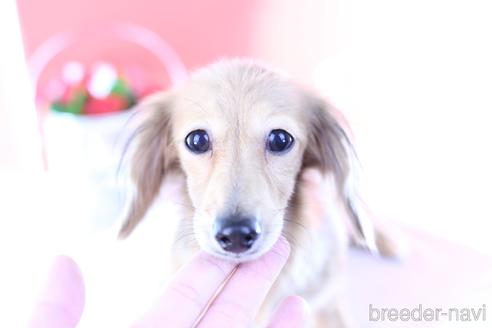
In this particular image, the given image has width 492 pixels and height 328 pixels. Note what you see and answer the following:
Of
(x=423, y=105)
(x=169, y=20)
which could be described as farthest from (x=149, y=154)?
(x=169, y=20)

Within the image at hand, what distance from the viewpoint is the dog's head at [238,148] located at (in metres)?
1.00

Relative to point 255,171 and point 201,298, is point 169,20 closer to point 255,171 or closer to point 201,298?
point 255,171

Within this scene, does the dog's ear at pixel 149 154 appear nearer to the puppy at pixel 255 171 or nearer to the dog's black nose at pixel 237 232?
the puppy at pixel 255 171

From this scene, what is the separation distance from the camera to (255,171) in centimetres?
109

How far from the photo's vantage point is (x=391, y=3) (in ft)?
7.09

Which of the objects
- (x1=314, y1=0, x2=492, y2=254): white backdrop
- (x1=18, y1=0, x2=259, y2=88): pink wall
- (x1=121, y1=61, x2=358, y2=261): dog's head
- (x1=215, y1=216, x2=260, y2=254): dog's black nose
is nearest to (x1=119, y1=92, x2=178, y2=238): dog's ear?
(x1=121, y1=61, x2=358, y2=261): dog's head

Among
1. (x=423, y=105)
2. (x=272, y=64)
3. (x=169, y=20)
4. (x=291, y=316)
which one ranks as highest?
(x=169, y=20)

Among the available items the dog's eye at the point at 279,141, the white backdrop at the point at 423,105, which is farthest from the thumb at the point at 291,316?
the white backdrop at the point at 423,105

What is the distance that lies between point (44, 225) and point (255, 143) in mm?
1099

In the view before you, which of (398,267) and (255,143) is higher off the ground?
(255,143)

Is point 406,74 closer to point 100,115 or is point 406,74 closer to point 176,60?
point 176,60

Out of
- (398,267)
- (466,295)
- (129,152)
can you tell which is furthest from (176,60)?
(466,295)

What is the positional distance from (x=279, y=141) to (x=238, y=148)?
0.11 m

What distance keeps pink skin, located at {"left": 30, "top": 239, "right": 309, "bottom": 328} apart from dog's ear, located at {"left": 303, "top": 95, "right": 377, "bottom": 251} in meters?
0.33
